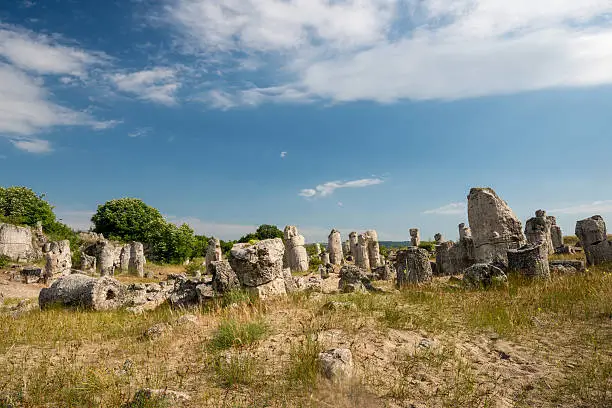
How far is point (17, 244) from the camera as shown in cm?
3003

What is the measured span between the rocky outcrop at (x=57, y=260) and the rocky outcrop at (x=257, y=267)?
1958 cm

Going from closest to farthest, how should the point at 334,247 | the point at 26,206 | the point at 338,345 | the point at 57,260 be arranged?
the point at 338,345 < the point at 57,260 < the point at 334,247 < the point at 26,206

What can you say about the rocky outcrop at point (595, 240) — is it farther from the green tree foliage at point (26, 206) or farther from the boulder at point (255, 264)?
the green tree foliage at point (26, 206)

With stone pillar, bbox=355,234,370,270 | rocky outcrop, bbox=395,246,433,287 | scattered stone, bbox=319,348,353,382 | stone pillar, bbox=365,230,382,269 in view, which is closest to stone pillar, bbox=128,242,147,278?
stone pillar, bbox=355,234,370,270

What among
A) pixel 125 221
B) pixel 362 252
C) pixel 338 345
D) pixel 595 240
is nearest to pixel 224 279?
pixel 338 345

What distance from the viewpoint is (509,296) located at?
9.33m

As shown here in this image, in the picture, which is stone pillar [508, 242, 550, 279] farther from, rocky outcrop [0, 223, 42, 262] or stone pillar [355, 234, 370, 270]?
rocky outcrop [0, 223, 42, 262]

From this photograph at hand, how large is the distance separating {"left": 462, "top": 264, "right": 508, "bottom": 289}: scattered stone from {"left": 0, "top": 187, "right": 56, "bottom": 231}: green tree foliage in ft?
144

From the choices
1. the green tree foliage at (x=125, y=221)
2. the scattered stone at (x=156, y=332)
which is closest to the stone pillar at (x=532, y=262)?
the scattered stone at (x=156, y=332)

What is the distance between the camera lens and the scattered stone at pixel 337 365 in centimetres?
480

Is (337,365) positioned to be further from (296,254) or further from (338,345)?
(296,254)

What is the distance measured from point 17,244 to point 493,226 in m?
32.9

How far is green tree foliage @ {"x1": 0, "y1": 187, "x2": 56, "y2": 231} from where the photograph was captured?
141ft

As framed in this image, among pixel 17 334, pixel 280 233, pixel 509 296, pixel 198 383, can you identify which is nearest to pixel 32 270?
pixel 17 334
